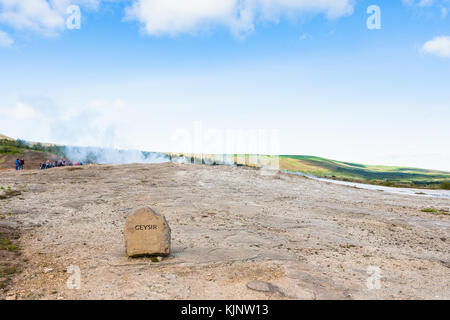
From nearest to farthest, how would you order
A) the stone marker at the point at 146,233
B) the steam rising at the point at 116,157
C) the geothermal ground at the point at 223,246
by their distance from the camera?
the geothermal ground at the point at 223,246, the stone marker at the point at 146,233, the steam rising at the point at 116,157

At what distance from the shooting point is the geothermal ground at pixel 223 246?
368 inches

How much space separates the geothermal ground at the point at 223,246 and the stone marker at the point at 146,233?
416mm

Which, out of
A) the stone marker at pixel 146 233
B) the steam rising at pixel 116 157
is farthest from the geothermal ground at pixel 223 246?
the steam rising at pixel 116 157

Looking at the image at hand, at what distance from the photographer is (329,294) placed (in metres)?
9.08

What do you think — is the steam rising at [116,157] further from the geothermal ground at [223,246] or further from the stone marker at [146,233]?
the stone marker at [146,233]

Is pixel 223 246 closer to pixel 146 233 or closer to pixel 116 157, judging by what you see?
pixel 146 233

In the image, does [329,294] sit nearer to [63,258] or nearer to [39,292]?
[39,292]

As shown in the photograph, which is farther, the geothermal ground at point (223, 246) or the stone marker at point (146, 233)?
the stone marker at point (146, 233)

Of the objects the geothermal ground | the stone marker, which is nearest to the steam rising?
the geothermal ground

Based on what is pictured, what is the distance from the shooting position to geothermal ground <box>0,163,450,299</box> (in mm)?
9357

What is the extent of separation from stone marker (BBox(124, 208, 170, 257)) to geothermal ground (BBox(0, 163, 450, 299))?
416 mm
